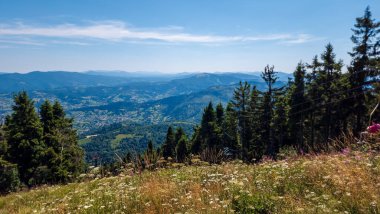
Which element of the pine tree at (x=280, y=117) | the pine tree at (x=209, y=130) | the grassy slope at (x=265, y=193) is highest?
the grassy slope at (x=265, y=193)

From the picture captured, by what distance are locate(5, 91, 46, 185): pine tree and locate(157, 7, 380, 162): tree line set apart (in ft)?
48.9

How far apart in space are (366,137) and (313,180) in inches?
135

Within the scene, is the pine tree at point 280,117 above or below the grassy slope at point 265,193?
below

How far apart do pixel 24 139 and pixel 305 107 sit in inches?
1348

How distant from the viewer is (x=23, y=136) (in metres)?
33.6

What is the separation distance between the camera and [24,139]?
33344mm

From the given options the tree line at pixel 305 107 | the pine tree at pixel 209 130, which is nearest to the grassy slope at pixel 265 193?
the tree line at pixel 305 107

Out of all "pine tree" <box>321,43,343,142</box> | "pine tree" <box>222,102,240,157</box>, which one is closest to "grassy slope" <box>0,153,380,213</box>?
"pine tree" <box>321,43,343,142</box>

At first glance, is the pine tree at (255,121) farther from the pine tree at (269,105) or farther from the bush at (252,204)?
the bush at (252,204)

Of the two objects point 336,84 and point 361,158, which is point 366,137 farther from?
point 336,84

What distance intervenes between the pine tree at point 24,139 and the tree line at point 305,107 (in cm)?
1491

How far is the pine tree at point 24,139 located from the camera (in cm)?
3328

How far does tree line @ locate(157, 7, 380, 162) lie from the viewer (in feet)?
112

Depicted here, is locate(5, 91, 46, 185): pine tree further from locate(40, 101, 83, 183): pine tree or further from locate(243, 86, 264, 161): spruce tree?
locate(243, 86, 264, 161): spruce tree
